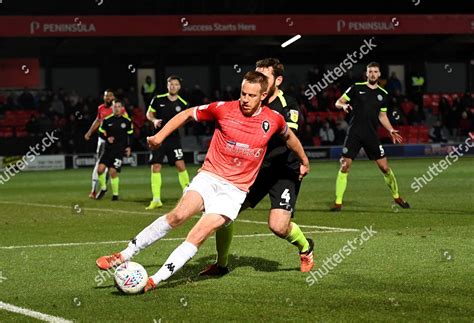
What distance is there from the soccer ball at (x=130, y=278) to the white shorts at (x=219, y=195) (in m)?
0.85

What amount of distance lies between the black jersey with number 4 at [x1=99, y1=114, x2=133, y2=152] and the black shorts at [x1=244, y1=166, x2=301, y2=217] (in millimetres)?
12154

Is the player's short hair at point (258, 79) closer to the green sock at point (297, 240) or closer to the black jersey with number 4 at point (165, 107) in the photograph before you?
the green sock at point (297, 240)

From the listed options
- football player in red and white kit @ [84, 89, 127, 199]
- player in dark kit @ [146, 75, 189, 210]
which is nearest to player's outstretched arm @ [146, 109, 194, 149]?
player in dark kit @ [146, 75, 189, 210]

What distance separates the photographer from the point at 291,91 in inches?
1612

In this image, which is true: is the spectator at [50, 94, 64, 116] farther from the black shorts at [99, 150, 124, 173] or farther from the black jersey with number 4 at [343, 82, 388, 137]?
Result: the black jersey with number 4 at [343, 82, 388, 137]

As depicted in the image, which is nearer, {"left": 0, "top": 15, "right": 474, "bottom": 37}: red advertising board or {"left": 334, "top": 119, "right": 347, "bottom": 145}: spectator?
{"left": 0, "top": 15, "right": 474, "bottom": 37}: red advertising board

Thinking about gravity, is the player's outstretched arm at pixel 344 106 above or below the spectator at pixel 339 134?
above

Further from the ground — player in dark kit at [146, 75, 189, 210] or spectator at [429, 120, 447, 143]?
player in dark kit at [146, 75, 189, 210]

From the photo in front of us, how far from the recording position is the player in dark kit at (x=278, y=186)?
1045cm

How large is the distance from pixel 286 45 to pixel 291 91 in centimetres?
696

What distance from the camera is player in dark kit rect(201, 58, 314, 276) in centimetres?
1045

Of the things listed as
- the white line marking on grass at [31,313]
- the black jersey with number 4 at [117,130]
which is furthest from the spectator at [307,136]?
the white line marking on grass at [31,313]

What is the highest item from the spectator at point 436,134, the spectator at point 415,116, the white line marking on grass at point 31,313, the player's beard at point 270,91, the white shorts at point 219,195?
the player's beard at point 270,91

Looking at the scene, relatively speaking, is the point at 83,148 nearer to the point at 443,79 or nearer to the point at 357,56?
the point at 357,56
